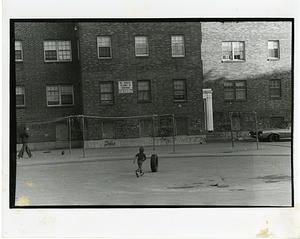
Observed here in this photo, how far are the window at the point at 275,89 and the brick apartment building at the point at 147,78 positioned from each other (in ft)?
0.10

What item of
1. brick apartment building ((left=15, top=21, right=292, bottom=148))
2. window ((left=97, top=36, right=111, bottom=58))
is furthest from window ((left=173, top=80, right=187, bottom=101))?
Answer: window ((left=97, top=36, right=111, bottom=58))

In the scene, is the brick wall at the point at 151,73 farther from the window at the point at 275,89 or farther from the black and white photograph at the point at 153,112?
the window at the point at 275,89

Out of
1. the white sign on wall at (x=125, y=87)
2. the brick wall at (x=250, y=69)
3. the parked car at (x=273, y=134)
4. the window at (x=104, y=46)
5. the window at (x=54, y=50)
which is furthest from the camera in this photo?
the window at (x=54, y=50)

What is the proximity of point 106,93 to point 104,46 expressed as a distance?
2.98 feet

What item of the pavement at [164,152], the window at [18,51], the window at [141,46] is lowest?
the pavement at [164,152]

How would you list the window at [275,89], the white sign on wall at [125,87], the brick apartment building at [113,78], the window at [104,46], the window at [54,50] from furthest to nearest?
the window at [54,50] < the white sign on wall at [125,87] < the window at [104,46] < the brick apartment building at [113,78] < the window at [275,89]

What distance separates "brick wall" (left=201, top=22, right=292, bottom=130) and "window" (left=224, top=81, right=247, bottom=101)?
68mm

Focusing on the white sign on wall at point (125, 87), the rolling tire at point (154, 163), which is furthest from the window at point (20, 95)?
the rolling tire at point (154, 163)

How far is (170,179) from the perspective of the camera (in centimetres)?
728

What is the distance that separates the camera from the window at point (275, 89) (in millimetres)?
7403

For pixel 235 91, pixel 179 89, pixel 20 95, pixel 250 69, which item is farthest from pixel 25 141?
pixel 250 69
